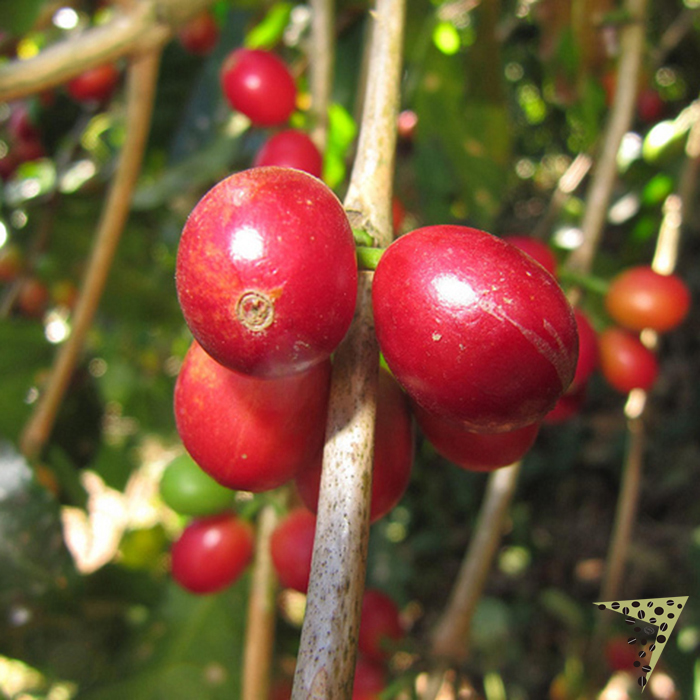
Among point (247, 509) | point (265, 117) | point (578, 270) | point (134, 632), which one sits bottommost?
point (134, 632)

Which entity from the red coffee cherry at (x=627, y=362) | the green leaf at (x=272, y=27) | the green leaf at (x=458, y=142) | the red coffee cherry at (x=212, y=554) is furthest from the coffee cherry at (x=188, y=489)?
the green leaf at (x=272, y=27)

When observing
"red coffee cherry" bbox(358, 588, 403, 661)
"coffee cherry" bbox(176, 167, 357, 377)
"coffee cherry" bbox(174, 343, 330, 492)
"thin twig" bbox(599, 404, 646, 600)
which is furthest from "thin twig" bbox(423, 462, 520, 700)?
"coffee cherry" bbox(176, 167, 357, 377)

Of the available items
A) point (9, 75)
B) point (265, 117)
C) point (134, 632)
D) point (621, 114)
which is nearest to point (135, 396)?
point (134, 632)

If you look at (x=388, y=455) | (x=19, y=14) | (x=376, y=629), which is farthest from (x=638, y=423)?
(x=19, y=14)

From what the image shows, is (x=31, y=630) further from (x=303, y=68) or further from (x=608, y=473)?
(x=608, y=473)

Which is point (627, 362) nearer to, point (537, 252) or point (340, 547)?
point (537, 252)
